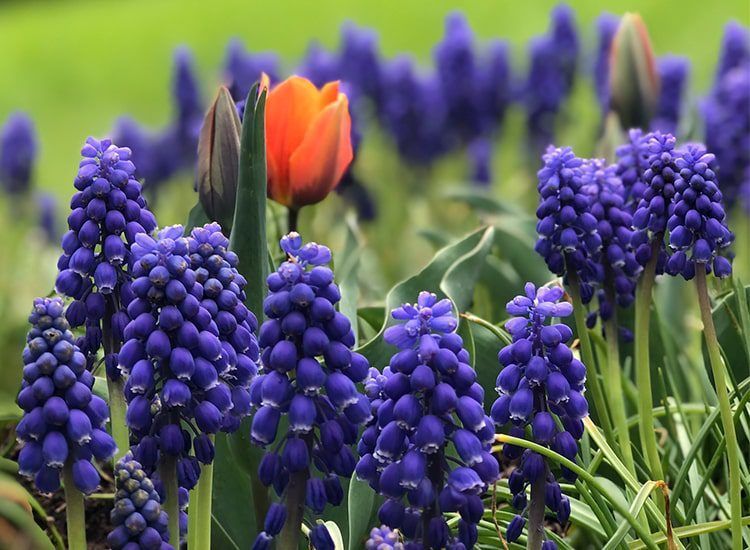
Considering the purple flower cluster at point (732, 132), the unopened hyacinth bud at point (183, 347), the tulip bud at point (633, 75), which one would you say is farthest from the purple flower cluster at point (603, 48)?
the unopened hyacinth bud at point (183, 347)

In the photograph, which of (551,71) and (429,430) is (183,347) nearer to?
(429,430)

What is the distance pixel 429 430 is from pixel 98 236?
0.64 metres

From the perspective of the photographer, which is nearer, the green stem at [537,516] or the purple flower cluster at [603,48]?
the green stem at [537,516]

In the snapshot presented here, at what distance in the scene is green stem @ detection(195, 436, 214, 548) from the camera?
1722 mm

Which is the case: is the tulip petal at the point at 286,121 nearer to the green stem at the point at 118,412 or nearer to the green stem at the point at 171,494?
the green stem at the point at 118,412

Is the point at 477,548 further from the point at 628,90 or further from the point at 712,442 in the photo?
the point at 628,90

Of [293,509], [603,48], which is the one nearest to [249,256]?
[293,509]

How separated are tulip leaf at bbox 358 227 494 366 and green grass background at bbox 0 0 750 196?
7185mm

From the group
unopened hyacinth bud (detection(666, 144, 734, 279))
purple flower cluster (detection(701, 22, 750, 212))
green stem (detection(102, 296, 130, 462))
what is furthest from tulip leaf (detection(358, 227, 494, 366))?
purple flower cluster (detection(701, 22, 750, 212))

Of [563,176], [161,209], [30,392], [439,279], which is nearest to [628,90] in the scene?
[439,279]

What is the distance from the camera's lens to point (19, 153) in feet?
19.9

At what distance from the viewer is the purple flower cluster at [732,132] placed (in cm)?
376

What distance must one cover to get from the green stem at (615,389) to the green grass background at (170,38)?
742cm

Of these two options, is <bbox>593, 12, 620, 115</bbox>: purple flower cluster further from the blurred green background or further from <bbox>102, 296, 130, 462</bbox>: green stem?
<bbox>102, 296, 130, 462</bbox>: green stem
